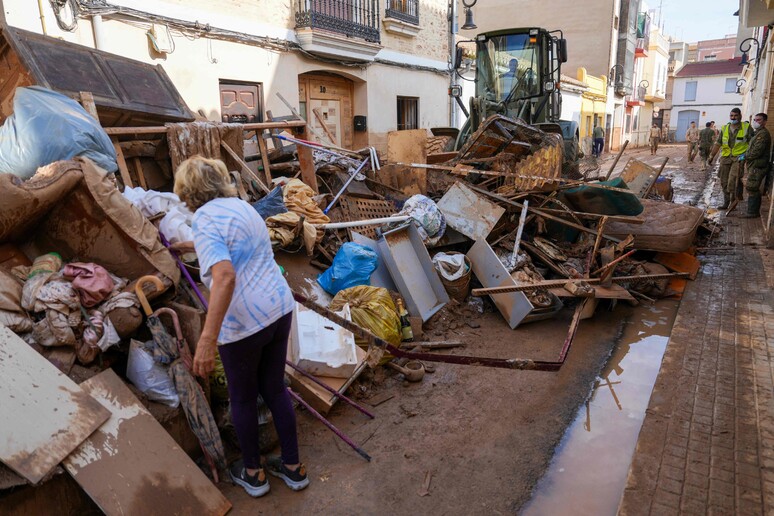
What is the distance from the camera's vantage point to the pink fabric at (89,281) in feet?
9.37

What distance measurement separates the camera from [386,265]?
497 centimetres

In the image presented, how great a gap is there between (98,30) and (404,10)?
26.7 feet

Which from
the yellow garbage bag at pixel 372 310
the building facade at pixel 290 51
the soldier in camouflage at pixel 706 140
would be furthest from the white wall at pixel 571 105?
the yellow garbage bag at pixel 372 310

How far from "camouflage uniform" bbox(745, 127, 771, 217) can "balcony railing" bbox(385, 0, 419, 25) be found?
8076mm

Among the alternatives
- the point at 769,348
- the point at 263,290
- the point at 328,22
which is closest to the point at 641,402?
the point at 769,348

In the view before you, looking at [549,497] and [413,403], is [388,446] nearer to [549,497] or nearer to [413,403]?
[413,403]

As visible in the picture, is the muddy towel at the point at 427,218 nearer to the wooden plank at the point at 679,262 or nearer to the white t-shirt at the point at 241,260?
the wooden plank at the point at 679,262

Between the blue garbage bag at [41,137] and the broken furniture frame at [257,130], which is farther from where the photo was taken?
the broken furniture frame at [257,130]

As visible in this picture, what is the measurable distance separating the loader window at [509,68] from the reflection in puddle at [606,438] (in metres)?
5.47

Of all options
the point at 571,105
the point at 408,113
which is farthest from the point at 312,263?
the point at 571,105

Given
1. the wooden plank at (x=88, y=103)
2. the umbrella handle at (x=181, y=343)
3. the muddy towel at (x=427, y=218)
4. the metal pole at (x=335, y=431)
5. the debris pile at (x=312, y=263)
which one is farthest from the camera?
the muddy towel at (x=427, y=218)

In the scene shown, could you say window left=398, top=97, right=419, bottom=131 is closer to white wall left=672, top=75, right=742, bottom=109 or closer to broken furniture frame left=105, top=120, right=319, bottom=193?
broken furniture frame left=105, top=120, right=319, bottom=193

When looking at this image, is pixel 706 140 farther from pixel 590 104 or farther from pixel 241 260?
pixel 241 260

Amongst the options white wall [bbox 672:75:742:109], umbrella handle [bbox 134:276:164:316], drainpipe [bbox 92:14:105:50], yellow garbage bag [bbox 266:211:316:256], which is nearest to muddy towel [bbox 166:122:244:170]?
yellow garbage bag [bbox 266:211:316:256]
